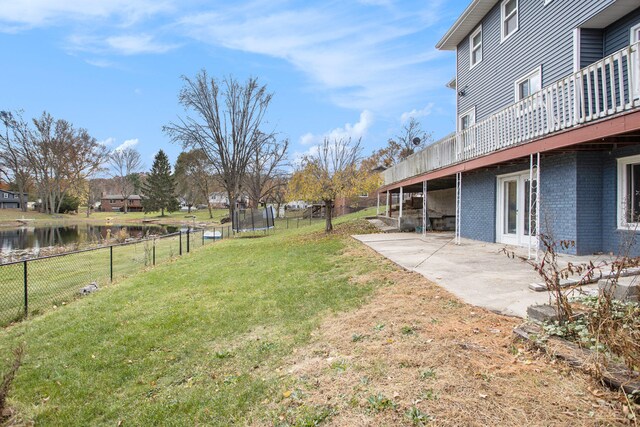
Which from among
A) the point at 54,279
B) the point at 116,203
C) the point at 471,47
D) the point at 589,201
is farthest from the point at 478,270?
the point at 116,203

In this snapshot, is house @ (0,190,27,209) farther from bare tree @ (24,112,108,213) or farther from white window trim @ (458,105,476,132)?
white window trim @ (458,105,476,132)

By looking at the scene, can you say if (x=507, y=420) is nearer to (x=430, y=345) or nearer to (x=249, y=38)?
(x=430, y=345)

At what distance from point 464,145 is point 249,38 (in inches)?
358

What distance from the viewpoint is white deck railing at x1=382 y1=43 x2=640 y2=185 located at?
19.8ft

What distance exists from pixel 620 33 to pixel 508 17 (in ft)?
14.1

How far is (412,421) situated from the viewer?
247 centimetres

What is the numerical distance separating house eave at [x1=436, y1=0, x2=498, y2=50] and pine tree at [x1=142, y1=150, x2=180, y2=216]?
180 ft

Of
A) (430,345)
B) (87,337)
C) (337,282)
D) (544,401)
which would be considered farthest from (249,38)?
(544,401)

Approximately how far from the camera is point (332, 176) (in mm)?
15500

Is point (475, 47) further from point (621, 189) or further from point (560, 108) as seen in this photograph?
point (621, 189)

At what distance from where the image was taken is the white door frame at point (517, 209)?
10.1 metres

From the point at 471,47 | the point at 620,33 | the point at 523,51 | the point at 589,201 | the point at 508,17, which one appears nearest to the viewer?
the point at 589,201

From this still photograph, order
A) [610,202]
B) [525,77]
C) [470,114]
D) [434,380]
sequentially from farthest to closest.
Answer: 1. [470,114]
2. [525,77]
3. [610,202]
4. [434,380]

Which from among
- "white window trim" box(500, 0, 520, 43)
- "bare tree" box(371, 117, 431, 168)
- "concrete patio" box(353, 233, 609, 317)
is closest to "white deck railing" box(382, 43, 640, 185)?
"concrete patio" box(353, 233, 609, 317)
